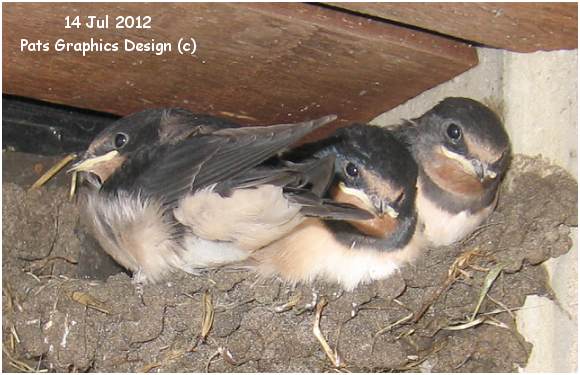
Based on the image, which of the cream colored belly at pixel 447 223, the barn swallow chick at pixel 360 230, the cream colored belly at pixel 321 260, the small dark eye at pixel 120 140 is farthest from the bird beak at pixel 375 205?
the small dark eye at pixel 120 140

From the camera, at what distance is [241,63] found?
2992mm

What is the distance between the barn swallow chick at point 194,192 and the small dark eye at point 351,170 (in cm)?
18

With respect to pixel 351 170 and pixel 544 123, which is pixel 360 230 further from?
pixel 544 123

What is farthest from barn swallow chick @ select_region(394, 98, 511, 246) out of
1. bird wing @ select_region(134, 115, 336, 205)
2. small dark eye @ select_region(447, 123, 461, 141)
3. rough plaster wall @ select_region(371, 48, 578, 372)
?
bird wing @ select_region(134, 115, 336, 205)

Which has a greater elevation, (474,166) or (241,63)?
(241,63)

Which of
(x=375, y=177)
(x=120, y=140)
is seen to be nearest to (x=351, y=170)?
(x=375, y=177)

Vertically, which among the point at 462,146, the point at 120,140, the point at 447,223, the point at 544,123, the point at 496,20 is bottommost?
the point at 447,223

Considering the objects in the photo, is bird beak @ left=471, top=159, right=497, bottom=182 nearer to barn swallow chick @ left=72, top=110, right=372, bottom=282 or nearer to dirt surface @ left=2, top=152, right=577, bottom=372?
dirt surface @ left=2, top=152, right=577, bottom=372

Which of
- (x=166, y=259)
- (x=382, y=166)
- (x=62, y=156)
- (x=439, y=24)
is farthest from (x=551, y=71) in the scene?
(x=62, y=156)

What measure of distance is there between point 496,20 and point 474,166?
438mm

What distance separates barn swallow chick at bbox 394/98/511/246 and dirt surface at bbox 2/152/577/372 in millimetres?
134

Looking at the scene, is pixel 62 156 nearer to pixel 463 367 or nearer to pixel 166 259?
pixel 166 259

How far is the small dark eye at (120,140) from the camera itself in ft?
9.78

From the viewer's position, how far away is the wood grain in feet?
8.86
